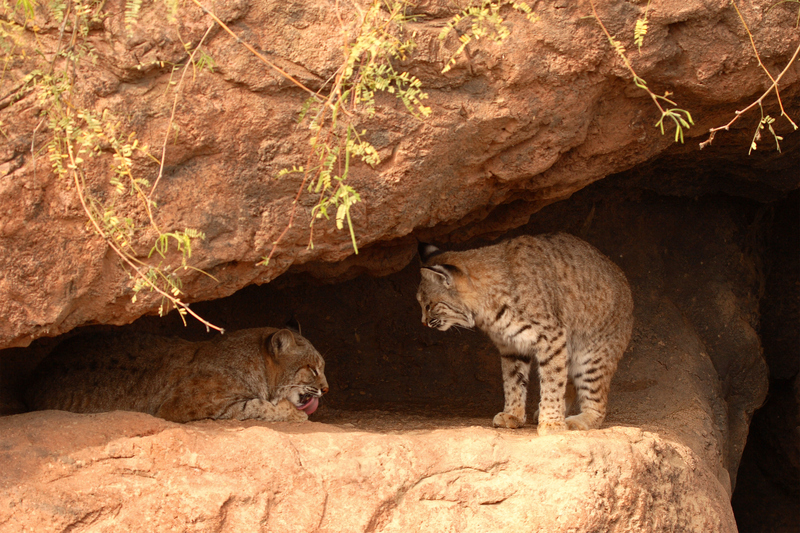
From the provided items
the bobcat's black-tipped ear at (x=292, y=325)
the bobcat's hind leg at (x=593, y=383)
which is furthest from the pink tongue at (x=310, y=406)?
the bobcat's hind leg at (x=593, y=383)

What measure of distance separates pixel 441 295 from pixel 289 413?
1540 mm

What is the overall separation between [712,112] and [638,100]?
669 mm

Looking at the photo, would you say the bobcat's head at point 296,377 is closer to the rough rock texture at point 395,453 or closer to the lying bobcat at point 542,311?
the rough rock texture at point 395,453

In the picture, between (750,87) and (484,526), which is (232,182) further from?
(750,87)

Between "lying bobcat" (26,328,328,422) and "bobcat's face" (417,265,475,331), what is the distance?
104cm

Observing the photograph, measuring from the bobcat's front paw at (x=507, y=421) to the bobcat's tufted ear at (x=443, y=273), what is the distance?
1132 millimetres

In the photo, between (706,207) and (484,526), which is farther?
(706,207)

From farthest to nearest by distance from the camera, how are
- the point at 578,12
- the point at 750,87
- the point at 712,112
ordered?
the point at 712,112
the point at 750,87
the point at 578,12

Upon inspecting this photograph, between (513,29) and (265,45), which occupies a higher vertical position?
(513,29)

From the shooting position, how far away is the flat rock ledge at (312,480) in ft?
11.7

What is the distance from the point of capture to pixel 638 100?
468cm

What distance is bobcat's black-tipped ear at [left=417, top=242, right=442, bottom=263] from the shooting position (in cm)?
Result: 590

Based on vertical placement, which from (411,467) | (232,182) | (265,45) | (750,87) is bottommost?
(411,467)

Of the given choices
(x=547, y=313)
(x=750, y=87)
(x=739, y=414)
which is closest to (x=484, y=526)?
(x=547, y=313)
